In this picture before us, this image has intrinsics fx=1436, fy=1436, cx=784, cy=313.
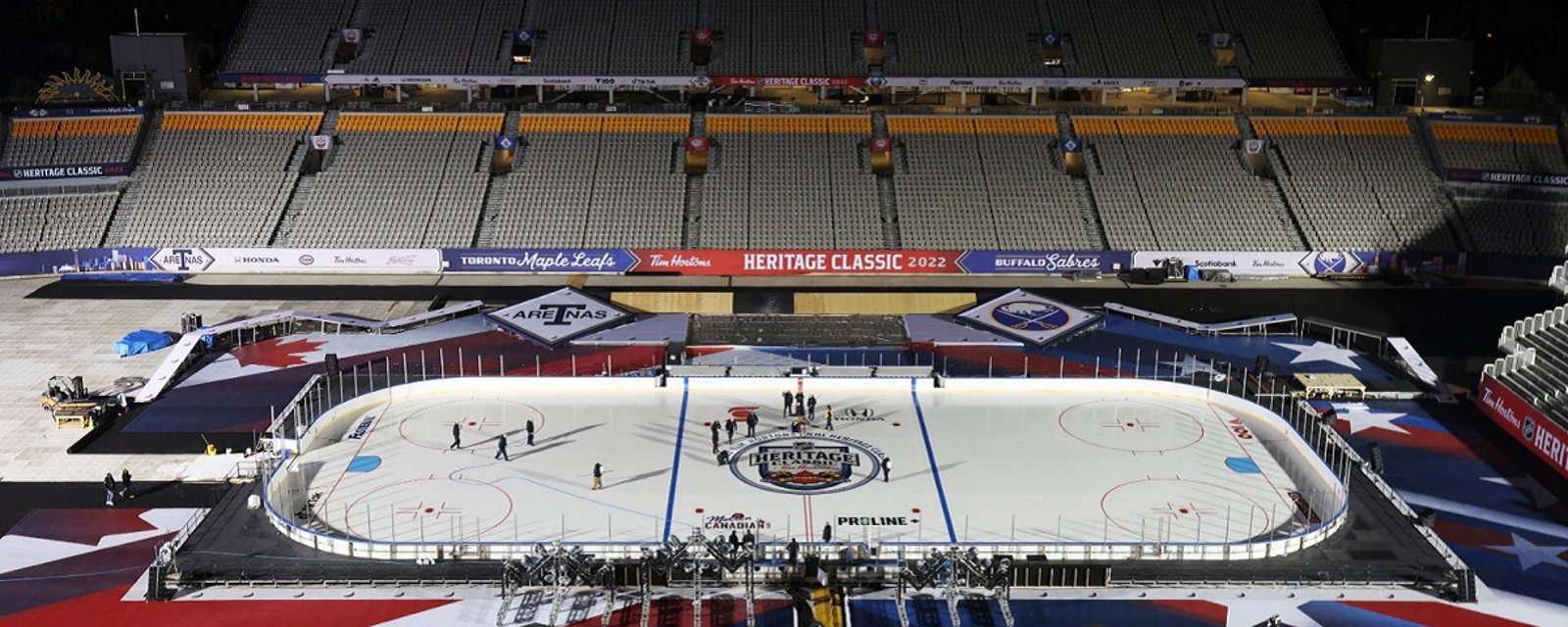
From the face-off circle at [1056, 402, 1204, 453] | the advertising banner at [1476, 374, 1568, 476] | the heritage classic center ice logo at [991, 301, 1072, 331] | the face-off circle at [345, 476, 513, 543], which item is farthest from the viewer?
the heritage classic center ice logo at [991, 301, 1072, 331]

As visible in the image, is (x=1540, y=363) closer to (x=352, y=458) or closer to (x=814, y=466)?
(x=814, y=466)

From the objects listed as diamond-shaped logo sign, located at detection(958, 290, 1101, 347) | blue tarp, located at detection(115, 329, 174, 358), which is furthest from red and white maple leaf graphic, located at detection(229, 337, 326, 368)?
diamond-shaped logo sign, located at detection(958, 290, 1101, 347)

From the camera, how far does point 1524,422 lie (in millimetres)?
38156

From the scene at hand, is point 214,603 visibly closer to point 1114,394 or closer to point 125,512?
point 125,512

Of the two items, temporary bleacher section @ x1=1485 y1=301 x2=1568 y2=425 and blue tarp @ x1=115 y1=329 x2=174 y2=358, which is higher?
temporary bleacher section @ x1=1485 y1=301 x2=1568 y2=425

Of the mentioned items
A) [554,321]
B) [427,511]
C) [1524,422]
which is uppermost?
[554,321]

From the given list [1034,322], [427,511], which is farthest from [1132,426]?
[427,511]

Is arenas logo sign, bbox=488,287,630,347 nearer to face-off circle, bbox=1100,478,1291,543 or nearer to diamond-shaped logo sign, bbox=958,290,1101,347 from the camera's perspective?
diamond-shaped logo sign, bbox=958,290,1101,347

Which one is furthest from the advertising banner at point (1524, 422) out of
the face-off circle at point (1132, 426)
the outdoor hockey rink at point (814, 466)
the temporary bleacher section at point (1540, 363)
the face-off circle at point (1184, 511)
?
the face-off circle at point (1184, 511)

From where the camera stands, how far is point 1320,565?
97.8ft

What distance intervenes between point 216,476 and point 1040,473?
2044 cm

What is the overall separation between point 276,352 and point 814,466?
2071cm

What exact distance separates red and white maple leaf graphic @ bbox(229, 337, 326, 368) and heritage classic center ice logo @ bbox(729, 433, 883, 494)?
56.7 feet

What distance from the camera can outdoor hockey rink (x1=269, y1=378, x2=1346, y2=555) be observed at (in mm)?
31562
